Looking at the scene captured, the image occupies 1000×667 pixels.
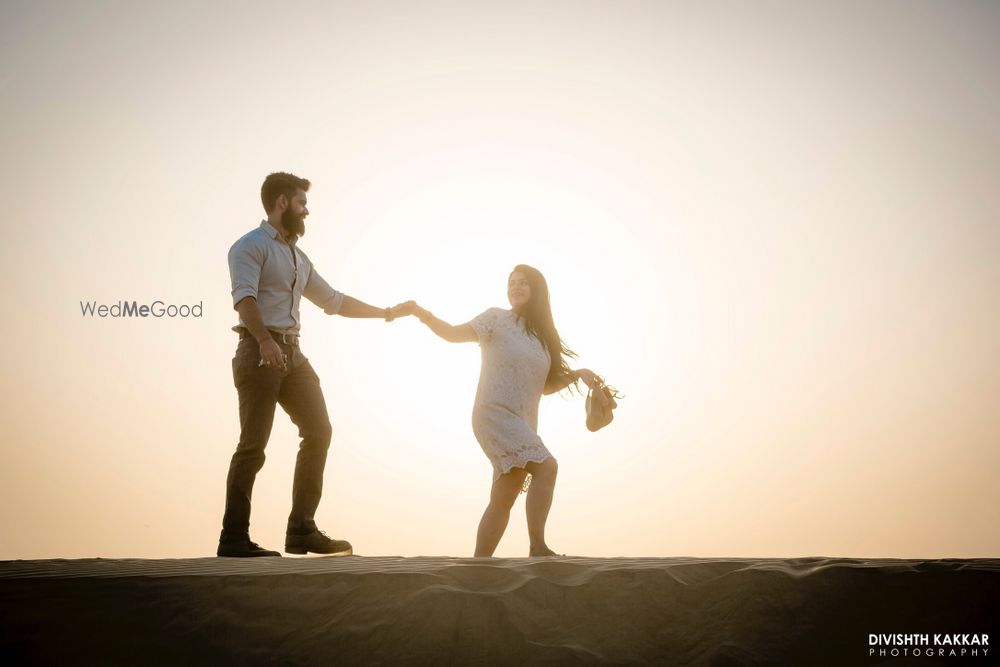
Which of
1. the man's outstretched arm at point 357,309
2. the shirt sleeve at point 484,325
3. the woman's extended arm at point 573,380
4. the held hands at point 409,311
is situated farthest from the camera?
the man's outstretched arm at point 357,309

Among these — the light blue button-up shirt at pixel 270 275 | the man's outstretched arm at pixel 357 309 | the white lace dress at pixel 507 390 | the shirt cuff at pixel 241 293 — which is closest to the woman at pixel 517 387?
the white lace dress at pixel 507 390

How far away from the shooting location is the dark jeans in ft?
19.0

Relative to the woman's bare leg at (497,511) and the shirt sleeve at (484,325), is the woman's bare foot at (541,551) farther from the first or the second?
the shirt sleeve at (484,325)

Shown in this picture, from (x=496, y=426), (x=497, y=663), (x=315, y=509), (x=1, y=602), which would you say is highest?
(x=496, y=426)

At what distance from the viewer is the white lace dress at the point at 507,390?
5.98 metres

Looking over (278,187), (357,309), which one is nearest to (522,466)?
(357,309)

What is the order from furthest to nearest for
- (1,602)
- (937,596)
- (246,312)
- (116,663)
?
(246,312), (937,596), (1,602), (116,663)

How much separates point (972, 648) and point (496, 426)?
341 centimetres

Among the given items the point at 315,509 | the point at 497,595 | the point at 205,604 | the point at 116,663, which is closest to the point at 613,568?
the point at 497,595

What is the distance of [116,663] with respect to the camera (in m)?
2.95

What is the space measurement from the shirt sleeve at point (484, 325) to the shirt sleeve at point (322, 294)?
44.5 inches

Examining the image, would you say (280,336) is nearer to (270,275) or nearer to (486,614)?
(270,275)

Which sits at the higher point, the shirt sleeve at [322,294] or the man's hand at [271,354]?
the shirt sleeve at [322,294]

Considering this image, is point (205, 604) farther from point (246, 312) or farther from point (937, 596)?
point (246, 312)
